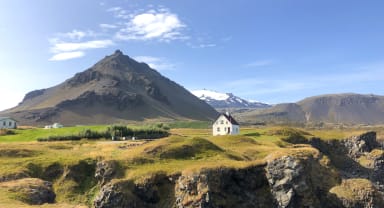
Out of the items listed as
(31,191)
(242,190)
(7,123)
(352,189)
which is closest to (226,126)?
(352,189)

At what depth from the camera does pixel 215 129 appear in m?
133

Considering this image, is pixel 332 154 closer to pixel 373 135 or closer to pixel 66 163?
pixel 373 135

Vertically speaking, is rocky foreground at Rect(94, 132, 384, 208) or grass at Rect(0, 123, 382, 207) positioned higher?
grass at Rect(0, 123, 382, 207)

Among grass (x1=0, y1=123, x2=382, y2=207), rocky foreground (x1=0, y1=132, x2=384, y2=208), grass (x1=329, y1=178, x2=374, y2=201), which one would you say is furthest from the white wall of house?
rocky foreground (x1=0, y1=132, x2=384, y2=208)

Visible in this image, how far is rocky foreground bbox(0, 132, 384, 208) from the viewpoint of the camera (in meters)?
48.9

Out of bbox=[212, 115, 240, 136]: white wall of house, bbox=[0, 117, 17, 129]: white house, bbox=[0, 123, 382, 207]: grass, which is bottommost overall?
bbox=[0, 123, 382, 207]: grass

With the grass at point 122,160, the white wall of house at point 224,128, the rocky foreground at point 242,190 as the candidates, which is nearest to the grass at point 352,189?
the rocky foreground at point 242,190

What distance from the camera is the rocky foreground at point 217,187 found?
4891cm

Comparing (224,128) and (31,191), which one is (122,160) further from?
(224,128)

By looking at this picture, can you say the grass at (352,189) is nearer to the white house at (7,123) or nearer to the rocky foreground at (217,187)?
the rocky foreground at (217,187)

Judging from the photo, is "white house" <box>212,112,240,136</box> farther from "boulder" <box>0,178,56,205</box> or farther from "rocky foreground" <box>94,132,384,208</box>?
"boulder" <box>0,178,56,205</box>

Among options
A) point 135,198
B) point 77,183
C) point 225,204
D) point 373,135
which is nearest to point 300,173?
point 225,204

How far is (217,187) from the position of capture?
50.3m

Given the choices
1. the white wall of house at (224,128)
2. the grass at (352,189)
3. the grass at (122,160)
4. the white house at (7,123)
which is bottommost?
the grass at (352,189)
